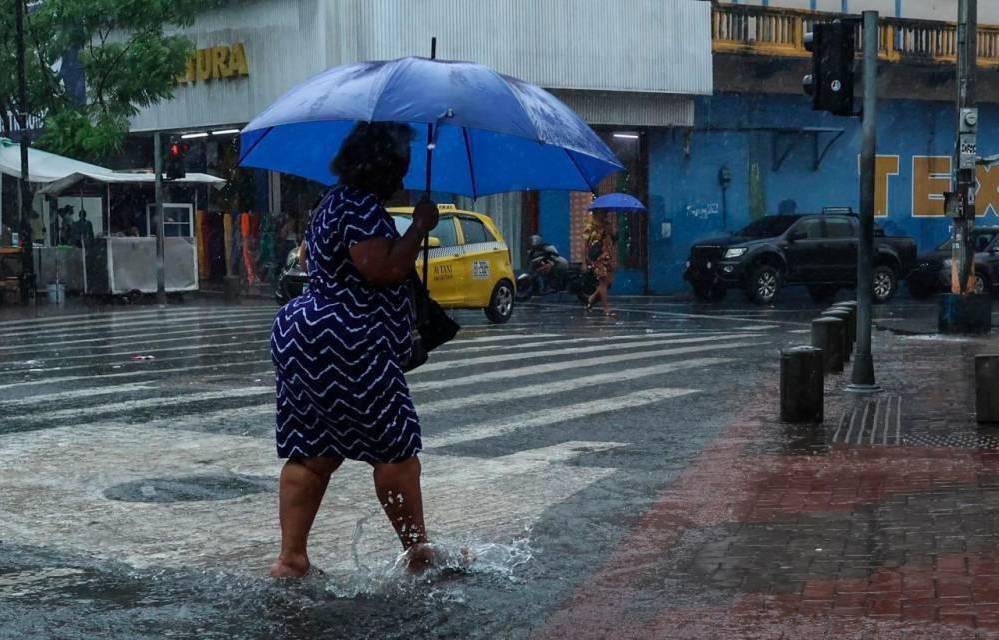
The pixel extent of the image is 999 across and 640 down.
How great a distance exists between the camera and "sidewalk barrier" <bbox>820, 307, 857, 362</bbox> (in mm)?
15008

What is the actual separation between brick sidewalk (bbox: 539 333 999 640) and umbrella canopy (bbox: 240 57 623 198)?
5.66 feet

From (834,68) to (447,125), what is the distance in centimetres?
659

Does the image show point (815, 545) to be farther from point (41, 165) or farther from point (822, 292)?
point (41, 165)

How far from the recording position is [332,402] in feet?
18.8

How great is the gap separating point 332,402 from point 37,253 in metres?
25.8

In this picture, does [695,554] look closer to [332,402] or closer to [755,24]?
[332,402]

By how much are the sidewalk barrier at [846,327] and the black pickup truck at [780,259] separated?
12.8 m

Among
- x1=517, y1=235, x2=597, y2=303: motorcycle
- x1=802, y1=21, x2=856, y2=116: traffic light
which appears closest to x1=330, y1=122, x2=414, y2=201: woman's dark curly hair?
x1=802, y1=21, x2=856, y2=116: traffic light

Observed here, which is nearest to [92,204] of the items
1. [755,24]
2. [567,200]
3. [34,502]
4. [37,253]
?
[37,253]

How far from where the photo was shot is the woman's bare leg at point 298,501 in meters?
5.88

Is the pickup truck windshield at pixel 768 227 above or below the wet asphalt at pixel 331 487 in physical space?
above

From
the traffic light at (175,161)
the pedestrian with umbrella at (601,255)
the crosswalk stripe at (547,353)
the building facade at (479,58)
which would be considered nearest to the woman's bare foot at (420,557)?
the crosswalk stripe at (547,353)

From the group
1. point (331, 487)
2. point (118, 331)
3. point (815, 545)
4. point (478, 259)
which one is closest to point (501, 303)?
point (478, 259)

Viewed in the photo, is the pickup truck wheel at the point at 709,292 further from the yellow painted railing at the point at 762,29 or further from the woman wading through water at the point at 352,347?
the woman wading through water at the point at 352,347
